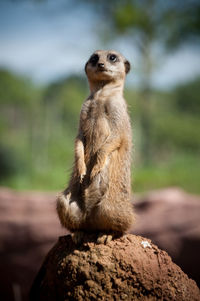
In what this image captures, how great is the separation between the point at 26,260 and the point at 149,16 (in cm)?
1276

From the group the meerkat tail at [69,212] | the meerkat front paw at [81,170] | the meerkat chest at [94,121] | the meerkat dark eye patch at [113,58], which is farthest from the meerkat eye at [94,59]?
the meerkat tail at [69,212]

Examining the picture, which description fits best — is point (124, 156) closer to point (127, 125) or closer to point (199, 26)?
point (127, 125)

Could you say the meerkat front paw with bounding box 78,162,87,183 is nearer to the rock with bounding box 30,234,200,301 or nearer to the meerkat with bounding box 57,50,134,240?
the meerkat with bounding box 57,50,134,240

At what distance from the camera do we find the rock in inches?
118

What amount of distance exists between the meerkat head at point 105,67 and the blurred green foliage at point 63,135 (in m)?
8.89

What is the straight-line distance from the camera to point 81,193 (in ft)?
10.6

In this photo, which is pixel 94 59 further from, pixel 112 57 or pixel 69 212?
pixel 69 212

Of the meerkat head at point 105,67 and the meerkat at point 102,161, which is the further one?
the meerkat head at point 105,67

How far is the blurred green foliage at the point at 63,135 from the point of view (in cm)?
1334

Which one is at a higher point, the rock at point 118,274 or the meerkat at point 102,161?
the meerkat at point 102,161

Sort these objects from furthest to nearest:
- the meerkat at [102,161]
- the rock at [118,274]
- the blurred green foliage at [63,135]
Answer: the blurred green foliage at [63,135] → the meerkat at [102,161] → the rock at [118,274]

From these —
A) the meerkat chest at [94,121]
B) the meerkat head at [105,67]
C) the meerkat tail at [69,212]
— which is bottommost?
the meerkat tail at [69,212]

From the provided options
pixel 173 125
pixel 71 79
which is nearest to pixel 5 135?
pixel 71 79

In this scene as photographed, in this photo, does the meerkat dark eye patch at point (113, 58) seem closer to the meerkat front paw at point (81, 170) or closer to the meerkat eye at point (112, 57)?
the meerkat eye at point (112, 57)
